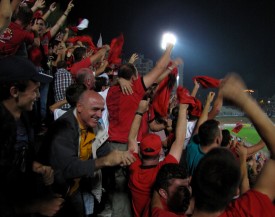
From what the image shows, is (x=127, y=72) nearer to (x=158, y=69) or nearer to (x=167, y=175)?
(x=158, y=69)

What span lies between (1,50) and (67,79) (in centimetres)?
206

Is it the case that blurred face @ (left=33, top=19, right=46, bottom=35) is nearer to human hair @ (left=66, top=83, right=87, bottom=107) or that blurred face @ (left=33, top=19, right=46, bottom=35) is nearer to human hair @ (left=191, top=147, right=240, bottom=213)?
human hair @ (left=66, top=83, right=87, bottom=107)

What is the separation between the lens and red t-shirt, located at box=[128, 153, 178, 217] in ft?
11.3

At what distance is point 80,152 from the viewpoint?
12.6 feet

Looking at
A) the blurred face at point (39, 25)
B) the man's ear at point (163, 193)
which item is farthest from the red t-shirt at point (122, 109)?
the blurred face at point (39, 25)

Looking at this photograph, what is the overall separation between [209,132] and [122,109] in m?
1.43

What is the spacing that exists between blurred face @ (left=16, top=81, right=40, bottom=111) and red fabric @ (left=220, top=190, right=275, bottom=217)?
6.14 feet

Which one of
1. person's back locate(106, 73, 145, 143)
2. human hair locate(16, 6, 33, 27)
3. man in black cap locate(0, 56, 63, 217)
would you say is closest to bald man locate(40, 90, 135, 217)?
man in black cap locate(0, 56, 63, 217)

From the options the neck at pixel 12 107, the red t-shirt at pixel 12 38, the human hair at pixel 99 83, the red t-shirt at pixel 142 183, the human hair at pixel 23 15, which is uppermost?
the human hair at pixel 23 15

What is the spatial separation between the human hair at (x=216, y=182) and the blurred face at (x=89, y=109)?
1925 millimetres

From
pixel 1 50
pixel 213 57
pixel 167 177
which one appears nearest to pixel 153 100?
pixel 1 50

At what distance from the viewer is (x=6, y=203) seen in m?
2.38

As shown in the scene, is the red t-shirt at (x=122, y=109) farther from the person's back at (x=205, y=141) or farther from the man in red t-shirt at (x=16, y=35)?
the man in red t-shirt at (x=16, y=35)

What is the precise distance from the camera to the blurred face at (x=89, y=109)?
12.4ft
